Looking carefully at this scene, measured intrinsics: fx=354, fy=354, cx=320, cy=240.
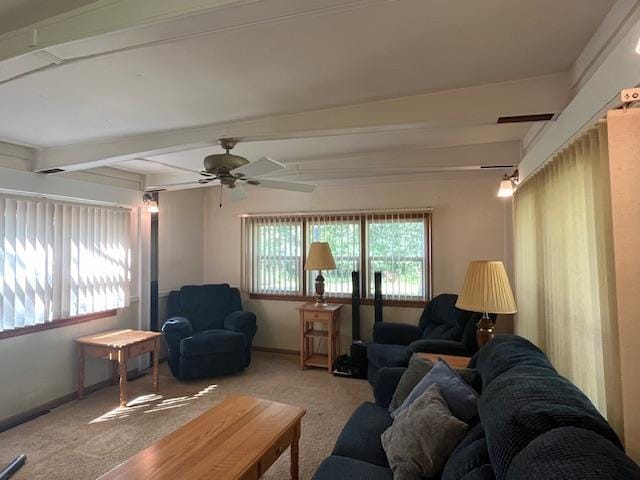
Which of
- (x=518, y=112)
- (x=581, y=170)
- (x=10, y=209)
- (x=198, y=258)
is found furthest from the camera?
(x=198, y=258)

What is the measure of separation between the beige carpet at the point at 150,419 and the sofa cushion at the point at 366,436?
0.58 m

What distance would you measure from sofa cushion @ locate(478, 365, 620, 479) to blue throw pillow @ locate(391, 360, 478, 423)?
282mm

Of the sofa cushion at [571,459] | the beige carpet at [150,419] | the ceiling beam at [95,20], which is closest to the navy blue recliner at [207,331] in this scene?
the beige carpet at [150,419]

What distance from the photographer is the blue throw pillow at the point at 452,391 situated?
64.3 inches

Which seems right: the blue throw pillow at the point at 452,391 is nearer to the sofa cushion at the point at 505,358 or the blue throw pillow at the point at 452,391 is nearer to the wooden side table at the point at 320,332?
the sofa cushion at the point at 505,358

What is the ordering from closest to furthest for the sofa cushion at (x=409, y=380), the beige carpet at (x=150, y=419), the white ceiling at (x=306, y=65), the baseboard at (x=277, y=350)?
the white ceiling at (x=306, y=65)
the sofa cushion at (x=409, y=380)
the beige carpet at (x=150, y=419)
the baseboard at (x=277, y=350)

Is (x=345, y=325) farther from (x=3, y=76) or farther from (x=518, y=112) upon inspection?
(x=3, y=76)

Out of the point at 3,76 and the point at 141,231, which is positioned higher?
the point at 3,76

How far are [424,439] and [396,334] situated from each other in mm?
2264

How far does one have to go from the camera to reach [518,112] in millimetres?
1851

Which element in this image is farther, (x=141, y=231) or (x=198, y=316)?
(x=198, y=316)

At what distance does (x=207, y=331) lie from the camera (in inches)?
167

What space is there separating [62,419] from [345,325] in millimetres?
3026

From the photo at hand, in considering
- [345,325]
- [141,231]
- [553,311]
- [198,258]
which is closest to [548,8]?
[553,311]
